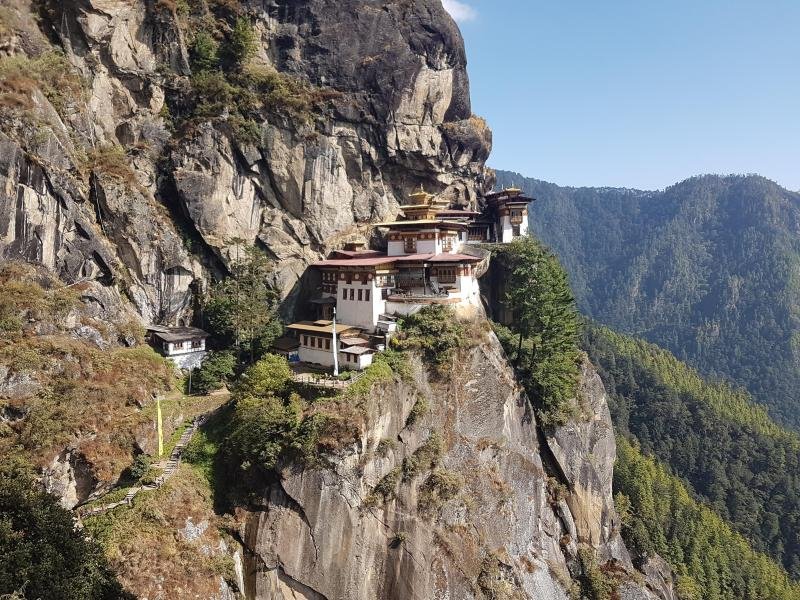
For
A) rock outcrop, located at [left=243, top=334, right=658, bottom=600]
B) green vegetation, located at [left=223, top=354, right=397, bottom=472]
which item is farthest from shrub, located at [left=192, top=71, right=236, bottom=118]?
rock outcrop, located at [left=243, top=334, right=658, bottom=600]

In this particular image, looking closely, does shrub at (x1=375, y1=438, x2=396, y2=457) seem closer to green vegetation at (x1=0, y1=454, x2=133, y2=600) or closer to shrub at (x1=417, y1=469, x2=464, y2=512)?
shrub at (x1=417, y1=469, x2=464, y2=512)

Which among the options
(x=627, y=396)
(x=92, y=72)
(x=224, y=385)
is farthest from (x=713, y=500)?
(x=92, y=72)

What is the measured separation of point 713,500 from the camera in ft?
286

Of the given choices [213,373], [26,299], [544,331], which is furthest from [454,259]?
[26,299]

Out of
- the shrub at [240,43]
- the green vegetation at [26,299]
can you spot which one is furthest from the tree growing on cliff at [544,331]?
the shrub at [240,43]

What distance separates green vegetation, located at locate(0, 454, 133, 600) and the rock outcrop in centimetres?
833

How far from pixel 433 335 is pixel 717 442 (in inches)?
3555

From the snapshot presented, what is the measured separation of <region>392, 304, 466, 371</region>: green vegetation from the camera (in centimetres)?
3422

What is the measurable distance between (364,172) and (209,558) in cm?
3650

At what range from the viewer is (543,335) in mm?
40031

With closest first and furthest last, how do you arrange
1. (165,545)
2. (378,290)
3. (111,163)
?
(165,545) < (378,290) < (111,163)

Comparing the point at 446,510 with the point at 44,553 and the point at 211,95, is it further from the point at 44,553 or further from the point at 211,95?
the point at 211,95

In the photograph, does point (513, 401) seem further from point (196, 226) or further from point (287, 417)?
point (196, 226)

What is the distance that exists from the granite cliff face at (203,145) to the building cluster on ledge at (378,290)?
17.0ft
